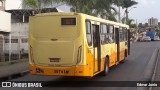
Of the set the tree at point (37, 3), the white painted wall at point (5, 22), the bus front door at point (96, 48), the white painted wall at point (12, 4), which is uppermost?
the white painted wall at point (12, 4)

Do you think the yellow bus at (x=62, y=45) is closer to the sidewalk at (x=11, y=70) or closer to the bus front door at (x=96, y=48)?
the bus front door at (x=96, y=48)

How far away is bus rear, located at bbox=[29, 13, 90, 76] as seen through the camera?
1414 cm

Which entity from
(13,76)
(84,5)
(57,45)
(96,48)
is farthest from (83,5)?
(57,45)

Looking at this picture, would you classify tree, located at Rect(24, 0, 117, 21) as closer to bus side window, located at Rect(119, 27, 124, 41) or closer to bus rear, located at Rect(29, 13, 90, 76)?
bus side window, located at Rect(119, 27, 124, 41)

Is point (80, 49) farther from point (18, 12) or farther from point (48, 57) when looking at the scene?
point (18, 12)

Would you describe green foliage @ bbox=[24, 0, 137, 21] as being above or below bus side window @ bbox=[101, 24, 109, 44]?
above

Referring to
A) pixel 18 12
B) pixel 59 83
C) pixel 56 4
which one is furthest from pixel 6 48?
pixel 59 83

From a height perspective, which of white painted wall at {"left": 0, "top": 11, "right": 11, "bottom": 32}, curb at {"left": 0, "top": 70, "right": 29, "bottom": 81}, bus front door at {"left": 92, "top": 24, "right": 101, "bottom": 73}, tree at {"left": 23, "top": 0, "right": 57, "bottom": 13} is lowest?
curb at {"left": 0, "top": 70, "right": 29, "bottom": 81}

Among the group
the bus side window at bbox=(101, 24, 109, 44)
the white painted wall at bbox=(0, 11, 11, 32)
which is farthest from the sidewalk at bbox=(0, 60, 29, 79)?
the white painted wall at bbox=(0, 11, 11, 32)

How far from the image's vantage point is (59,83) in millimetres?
15289

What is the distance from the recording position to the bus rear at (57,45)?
14.1 meters

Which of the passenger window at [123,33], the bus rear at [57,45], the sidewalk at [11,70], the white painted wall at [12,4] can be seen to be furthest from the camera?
the white painted wall at [12,4]

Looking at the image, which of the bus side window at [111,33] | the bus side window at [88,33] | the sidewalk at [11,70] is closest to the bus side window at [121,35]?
the bus side window at [111,33]

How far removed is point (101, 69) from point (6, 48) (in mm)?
14674
